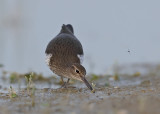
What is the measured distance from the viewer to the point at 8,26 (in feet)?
45.6

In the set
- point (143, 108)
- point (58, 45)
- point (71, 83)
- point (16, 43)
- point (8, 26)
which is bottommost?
point (143, 108)

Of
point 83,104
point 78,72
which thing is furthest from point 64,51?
point 83,104

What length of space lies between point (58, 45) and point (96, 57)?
3686 millimetres

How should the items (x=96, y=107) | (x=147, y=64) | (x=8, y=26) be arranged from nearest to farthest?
(x=96, y=107)
(x=147, y=64)
(x=8, y=26)

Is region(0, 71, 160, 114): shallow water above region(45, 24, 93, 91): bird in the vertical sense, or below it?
below

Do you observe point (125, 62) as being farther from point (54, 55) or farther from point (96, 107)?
point (96, 107)

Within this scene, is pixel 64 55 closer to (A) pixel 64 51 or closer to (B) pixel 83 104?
(A) pixel 64 51

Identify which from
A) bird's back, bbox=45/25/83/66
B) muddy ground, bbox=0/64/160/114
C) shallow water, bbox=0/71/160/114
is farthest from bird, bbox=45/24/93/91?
shallow water, bbox=0/71/160/114

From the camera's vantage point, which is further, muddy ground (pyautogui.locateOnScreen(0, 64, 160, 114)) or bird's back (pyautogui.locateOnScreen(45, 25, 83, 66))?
bird's back (pyautogui.locateOnScreen(45, 25, 83, 66))

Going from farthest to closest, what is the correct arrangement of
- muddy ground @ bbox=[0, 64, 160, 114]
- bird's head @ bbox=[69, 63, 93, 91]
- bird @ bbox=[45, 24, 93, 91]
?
1. bird @ bbox=[45, 24, 93, 91]
2. bird's head @ bbox=[69, 63, 93, 91]
3. muddy ground @ bbox=[0, 64, 160, 114]

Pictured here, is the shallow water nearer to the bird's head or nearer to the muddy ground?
the muddy ground

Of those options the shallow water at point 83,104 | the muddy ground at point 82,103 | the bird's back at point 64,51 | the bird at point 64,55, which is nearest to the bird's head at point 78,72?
the bird at point 64,55

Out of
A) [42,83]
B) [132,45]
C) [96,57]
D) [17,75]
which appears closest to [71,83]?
[42,83]

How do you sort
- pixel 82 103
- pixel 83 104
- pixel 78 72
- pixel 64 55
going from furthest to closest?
pixel 64 55 < pixel 78 72 < pixel 82 103 < pixel 83 104
